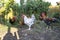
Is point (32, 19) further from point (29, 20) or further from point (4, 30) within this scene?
point (4, 30)

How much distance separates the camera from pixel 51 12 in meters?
4.69

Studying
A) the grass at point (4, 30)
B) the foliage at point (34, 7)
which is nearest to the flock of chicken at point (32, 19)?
the foliage at point (34, 7)

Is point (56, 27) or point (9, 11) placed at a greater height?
point (9, 11)

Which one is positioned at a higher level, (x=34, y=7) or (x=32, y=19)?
(x=34, y=7)

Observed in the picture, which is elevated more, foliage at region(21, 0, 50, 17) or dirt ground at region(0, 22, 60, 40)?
foliage at region(21, 0, 50, 17)

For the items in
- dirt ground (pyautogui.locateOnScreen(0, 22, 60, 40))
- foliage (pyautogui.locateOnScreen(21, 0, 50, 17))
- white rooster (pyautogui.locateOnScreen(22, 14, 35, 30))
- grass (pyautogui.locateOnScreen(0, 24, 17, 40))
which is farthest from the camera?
foliage (pyautogui.locateOnScreen(21, 0, 50, 17))

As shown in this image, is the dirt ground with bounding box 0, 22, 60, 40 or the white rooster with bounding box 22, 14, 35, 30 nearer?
the dirt ground with bounding box 0, 22, 60, 40

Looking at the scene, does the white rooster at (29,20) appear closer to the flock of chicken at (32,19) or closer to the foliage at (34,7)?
the flock of chicken at (32,19)

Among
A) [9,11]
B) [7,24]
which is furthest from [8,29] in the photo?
[9,11]

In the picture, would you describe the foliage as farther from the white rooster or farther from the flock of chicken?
the white rooster

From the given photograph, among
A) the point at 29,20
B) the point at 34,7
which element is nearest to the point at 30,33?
the point at 29,20

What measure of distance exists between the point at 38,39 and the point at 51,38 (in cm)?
25

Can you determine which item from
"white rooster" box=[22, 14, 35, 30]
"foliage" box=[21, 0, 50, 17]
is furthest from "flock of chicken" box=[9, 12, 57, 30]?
"foliage" box=[21, 0, 50, 17]

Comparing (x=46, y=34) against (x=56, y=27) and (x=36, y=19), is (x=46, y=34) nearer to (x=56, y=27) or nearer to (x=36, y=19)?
(x=56, y=27)
